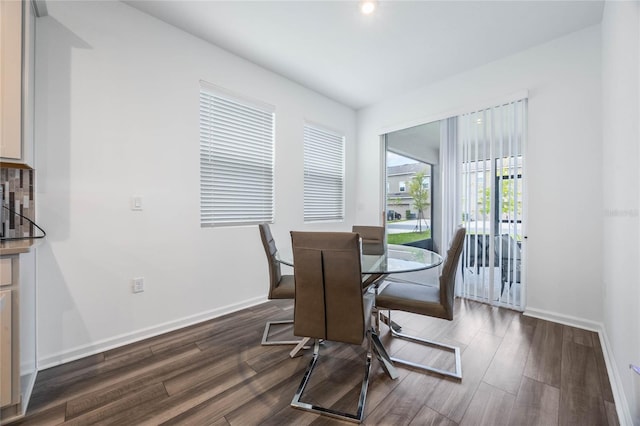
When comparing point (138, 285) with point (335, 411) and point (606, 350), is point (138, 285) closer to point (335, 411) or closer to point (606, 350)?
point (335, 411)

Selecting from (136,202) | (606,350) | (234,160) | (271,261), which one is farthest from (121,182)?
(606,350)

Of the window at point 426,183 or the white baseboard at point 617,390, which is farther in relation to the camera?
the window at point 426,183

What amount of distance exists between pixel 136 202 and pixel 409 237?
141 inches

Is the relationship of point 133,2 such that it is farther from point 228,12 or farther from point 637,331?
point 637,331

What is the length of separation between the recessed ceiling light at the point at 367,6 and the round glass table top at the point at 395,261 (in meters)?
2.14

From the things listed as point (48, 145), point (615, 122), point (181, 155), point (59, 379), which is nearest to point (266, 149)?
point (181, 155)

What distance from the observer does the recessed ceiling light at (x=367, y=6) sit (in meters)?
2.20

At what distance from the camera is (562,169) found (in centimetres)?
267

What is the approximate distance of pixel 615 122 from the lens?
1.81 meters

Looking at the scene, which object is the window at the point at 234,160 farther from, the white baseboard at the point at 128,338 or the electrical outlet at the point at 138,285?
the white baseboard at the point at 128,338

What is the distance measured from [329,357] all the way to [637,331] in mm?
1722

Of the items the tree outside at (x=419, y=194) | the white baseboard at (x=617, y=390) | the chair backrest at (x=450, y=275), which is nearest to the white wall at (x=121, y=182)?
the chair backrest at (x=450, y=275)

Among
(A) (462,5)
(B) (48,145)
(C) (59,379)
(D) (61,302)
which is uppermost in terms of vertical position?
(A) (462,5)

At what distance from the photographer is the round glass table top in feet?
6.20
